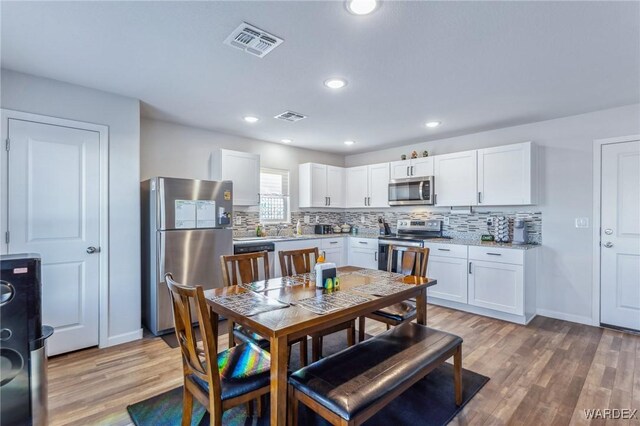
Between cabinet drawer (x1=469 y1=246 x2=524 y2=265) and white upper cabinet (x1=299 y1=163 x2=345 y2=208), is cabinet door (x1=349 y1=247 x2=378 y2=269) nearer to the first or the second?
white upper cabinet (x1=299 y1=163 x2=345 y2=208)

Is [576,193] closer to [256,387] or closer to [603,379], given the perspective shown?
[603,379]

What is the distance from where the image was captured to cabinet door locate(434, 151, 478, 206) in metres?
4.24

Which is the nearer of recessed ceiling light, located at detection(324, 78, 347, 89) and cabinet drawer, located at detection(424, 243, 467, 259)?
recessed ceiling light, located at detection(324, 78, 347, 89)

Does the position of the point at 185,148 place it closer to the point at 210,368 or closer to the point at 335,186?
the point at 335,186

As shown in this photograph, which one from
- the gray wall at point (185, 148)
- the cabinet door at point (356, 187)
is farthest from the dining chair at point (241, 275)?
the cabinet door at point (356, 187)

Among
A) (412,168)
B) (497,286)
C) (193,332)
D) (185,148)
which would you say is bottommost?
(497,286)

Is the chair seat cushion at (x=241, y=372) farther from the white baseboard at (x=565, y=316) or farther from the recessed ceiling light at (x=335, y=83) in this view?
the white baseboard at (x=565, y=316)

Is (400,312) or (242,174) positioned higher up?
(242,174)

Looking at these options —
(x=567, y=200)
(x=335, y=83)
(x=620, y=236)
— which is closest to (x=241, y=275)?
(x=335, y=83)

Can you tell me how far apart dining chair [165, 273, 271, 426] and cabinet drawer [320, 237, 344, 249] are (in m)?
3.26

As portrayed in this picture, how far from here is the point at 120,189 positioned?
3086 mm

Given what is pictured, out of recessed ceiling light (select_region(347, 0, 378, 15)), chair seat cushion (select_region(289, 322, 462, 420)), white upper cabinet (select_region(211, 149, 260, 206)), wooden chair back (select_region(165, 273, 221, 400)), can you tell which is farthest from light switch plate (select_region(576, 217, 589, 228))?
wooden chair back (select_region(165, 273, 221, 400))

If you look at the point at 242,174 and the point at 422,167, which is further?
the point at 422,167

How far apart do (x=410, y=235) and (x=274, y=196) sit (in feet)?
7.40
